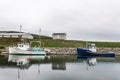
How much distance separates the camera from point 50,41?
3477 inches

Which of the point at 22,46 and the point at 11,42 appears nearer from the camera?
the point at 22,46

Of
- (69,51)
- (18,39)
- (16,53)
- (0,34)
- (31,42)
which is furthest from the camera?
(0,34)

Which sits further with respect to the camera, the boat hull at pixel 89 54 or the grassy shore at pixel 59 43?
the grassy shore at pixel 59 43

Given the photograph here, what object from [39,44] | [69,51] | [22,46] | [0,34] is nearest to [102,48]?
[69,51]

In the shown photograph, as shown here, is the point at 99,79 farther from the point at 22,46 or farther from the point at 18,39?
the point at 18,39

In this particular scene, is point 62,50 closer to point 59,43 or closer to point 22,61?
point 59,43

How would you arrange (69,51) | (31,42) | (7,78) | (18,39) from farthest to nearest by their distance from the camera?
1. (18,39)
2. (31,42)
3. (69,51)
4. (7,78)

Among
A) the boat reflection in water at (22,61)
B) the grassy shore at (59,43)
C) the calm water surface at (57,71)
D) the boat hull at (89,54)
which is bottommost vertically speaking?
the calm water surface at (57,71)

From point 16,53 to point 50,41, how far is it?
17.5 metres

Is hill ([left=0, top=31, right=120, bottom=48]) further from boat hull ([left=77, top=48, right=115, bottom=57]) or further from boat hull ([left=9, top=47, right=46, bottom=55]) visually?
boat hull ([left=77, top=48, right=115, bottom=57])

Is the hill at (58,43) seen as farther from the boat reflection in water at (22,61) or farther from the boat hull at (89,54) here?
the boat reflection in water at (22,61)

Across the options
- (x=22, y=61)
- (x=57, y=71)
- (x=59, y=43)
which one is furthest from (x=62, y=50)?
(x=57, y=71)

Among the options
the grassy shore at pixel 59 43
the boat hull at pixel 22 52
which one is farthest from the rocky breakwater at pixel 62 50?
the boat hull at pixel 22 52

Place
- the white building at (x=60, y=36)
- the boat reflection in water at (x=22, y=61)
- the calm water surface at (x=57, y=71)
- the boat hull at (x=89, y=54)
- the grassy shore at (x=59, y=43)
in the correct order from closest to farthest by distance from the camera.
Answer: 1. the calm water surface at (x=57, y=71)
2. the boat reflection in water at (x=22, y=61)
3. the boat hull at (x=89, y=54)
4. the grassy shore at (x=59, y=43)
5. the white building at (x=60, y=36)
